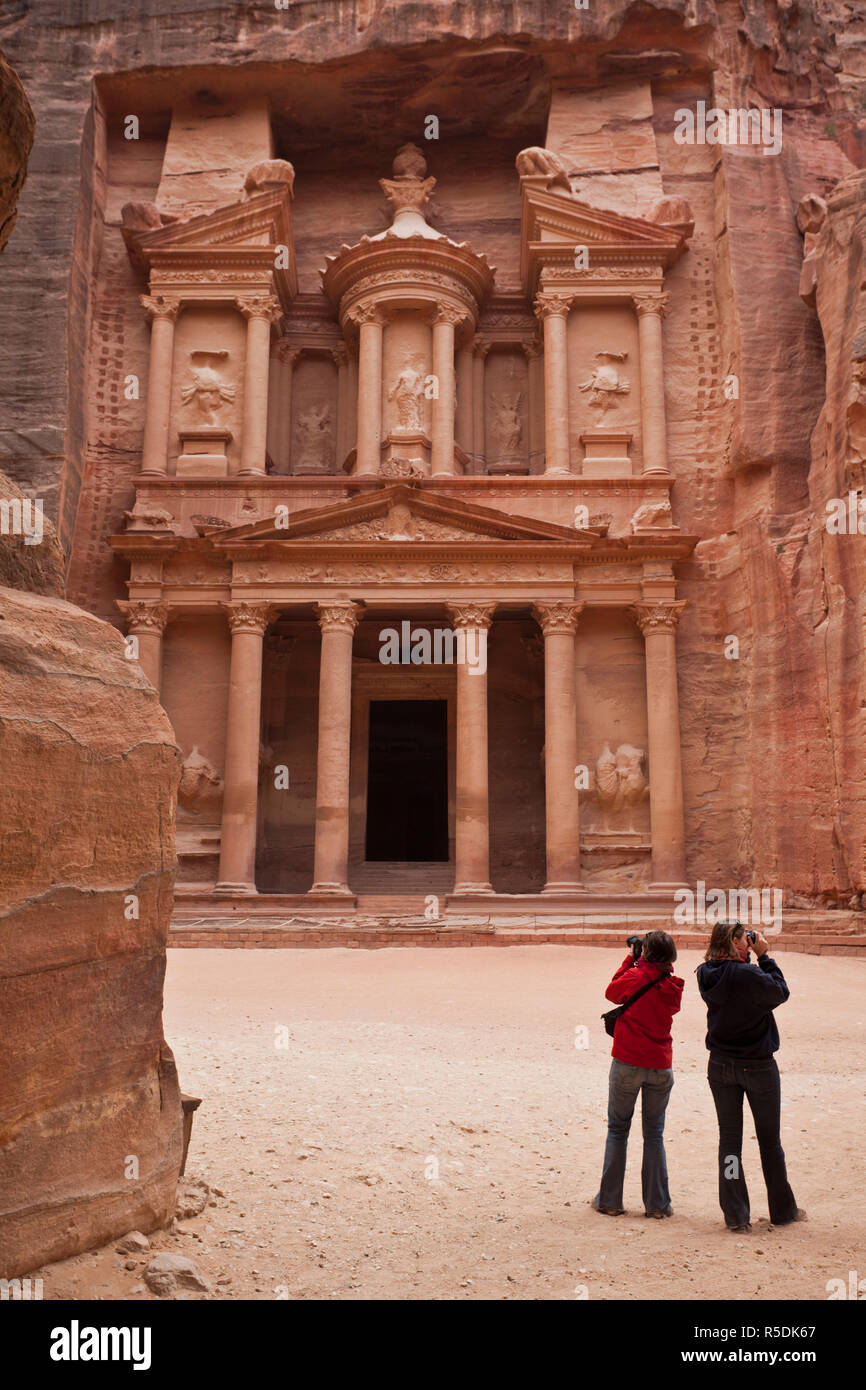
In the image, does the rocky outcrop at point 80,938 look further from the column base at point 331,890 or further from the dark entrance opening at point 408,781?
the dark entrance opening at point 408,781

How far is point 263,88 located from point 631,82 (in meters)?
8.77

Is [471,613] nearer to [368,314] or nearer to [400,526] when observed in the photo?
[400,526]

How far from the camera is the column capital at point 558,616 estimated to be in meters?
21.5

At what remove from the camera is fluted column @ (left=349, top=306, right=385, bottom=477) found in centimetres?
2316

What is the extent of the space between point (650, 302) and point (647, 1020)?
70.1ft

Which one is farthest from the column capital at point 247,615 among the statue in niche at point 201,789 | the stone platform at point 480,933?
the stone platform at point 480,933

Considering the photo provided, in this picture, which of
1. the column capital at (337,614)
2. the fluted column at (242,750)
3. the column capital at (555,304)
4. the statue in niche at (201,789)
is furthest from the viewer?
the column capital at (555,304)

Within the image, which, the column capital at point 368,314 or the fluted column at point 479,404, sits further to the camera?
the fluted column at point 479,404

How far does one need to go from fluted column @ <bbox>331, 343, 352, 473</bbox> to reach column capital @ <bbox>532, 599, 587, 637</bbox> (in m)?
6.77

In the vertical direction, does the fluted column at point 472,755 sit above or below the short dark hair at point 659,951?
above

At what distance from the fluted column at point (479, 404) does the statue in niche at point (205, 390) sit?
5.65m

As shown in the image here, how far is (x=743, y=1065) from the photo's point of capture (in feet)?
16.6

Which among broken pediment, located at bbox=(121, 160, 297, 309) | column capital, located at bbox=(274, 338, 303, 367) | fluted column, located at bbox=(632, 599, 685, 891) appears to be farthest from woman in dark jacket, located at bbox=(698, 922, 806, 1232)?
column capital, located at bbox=(274, 338, 303, 367)

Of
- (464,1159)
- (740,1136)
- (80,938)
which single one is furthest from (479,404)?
(80,938)
